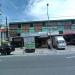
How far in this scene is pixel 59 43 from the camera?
63.1 metres

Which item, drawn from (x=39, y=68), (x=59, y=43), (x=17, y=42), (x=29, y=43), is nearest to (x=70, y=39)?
(x=59, y=43)

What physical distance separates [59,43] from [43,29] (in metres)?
9.33

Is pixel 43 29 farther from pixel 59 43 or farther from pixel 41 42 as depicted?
pixel 59 43

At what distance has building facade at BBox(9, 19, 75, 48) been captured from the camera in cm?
7050

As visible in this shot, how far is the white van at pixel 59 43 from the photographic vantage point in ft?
204

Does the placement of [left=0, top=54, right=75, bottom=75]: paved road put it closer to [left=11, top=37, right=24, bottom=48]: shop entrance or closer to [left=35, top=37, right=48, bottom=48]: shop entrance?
[left=11, top=37, right=24, bottom=48]: shop entrance

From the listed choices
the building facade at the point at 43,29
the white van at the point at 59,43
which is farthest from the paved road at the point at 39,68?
the building facade at the point at 43,29

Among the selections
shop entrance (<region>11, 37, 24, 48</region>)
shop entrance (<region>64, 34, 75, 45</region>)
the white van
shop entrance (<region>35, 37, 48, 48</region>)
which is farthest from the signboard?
shop entrance (<region>64, 34, 75, 45</region>)

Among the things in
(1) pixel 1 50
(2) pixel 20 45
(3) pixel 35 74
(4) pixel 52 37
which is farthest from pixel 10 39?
(3) pixel 35 74

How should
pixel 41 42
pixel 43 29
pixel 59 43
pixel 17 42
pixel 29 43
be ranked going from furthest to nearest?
pixel 43 29 < pixel 41 42 < pixel 17 42 < pixel 59 43 < pixel 29 43

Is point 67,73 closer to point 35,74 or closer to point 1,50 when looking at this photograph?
point 35,74

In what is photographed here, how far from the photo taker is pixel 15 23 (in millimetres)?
73312

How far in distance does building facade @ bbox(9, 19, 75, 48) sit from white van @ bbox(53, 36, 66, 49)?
13.6ft

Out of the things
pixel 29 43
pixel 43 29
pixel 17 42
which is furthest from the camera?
pixel 43 29
